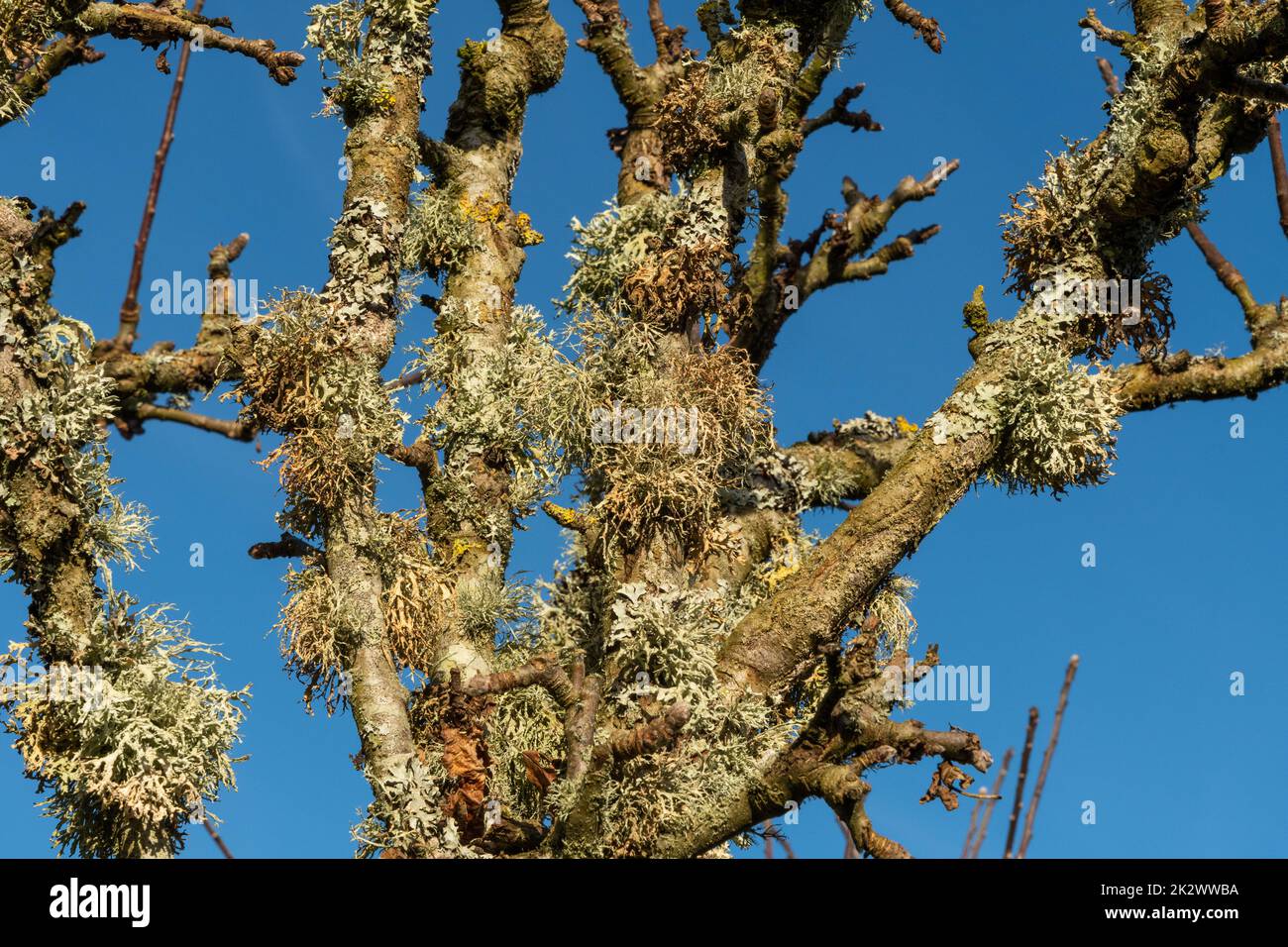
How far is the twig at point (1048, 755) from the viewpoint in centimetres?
358

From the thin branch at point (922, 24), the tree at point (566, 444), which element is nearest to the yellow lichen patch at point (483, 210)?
the tree at point (566, 444)

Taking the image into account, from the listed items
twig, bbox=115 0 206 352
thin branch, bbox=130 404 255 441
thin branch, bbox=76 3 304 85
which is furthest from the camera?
thin branch, bbox=76 3 304 85

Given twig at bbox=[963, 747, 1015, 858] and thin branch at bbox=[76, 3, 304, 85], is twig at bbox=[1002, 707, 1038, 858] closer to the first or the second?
twig at bbox=[963, 747, 1015, 858]

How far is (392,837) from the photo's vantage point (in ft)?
24.0

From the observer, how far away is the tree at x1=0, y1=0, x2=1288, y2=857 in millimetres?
6871

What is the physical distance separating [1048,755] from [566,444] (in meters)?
4.91

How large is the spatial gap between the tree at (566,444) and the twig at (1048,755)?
1.89m

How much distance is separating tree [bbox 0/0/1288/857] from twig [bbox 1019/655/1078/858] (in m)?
1.89

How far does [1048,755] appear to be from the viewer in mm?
3676

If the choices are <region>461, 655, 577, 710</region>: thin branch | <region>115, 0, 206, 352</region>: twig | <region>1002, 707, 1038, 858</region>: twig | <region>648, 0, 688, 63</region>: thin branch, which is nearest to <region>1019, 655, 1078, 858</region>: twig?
<region>1002, 707, 1038, 858</region>: twig

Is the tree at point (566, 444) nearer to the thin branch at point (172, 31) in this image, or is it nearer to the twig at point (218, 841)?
the thin branch at point (172, 31)

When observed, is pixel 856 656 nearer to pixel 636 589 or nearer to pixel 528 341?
pixel 636 589

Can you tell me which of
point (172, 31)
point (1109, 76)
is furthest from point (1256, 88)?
point (172, 31)
